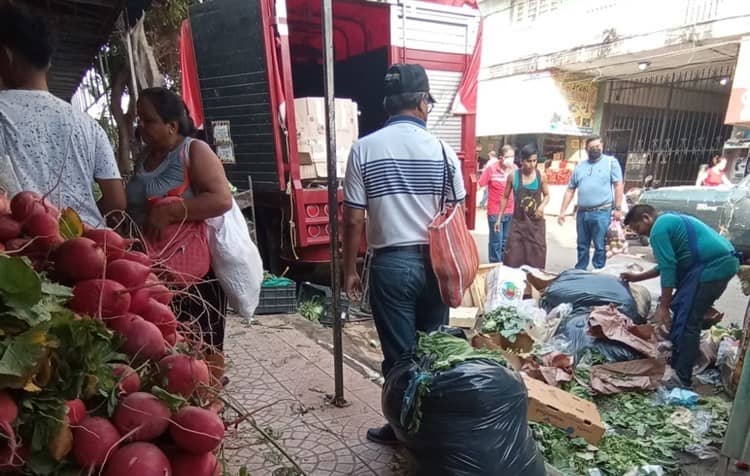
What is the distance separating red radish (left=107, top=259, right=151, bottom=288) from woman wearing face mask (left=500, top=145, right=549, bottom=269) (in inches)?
202

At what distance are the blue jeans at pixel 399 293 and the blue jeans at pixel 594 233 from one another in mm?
4054

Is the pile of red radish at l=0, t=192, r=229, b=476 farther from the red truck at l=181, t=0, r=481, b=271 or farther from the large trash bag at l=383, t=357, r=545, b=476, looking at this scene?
the red truck at l=181, t=0, r=481, b=271

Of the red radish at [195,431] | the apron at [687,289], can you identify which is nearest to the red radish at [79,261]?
the red radish at [195,431]

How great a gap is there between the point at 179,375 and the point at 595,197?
5561 mm

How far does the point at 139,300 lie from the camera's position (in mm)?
1000

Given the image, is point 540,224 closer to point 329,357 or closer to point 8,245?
point 329,357

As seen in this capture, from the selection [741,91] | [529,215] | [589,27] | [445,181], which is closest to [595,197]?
[529,215]

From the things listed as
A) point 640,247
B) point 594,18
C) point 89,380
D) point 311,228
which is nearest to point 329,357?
point 311,228

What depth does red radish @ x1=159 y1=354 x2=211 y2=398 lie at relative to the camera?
900mm

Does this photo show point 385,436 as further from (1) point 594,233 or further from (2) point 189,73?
(1) point 594,233

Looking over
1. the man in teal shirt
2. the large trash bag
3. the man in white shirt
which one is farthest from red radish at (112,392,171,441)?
the man in teal shirt

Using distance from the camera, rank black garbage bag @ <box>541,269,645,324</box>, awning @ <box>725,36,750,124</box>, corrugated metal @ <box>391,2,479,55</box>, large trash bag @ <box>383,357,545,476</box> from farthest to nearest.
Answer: awning @ <box>725,36,750,124</box>, corrugated metal @ <box>391,2,479,55</box>, black garbage bag @ <box>541,269,645,324</box>, large trash bag @ <box>383,357,545,476</box>

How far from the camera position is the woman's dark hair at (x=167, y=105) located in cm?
189

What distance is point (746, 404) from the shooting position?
2039 mm
